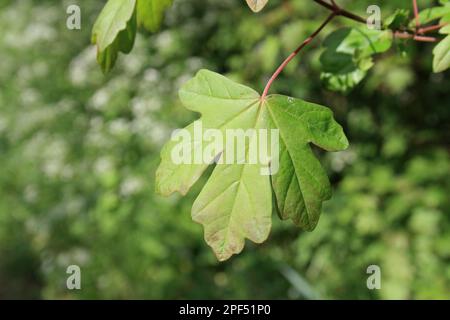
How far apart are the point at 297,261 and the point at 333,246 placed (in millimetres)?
277

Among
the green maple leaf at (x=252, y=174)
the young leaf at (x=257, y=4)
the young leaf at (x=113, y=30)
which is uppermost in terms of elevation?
the young leaf at (x=257, y=4)

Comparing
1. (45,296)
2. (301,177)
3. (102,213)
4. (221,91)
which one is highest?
(221,91)

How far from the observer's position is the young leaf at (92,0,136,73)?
3.87ft

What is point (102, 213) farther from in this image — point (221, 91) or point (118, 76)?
point (221, 91)

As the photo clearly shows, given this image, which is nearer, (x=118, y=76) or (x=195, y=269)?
(x=195, y=269)

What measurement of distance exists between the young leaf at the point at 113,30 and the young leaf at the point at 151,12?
0.05 meters

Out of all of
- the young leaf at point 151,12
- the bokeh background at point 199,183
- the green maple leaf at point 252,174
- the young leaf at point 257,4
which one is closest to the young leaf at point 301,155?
the green maple leaf at point 252,174

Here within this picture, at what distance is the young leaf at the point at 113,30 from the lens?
3.87 feet

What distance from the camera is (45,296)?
341 cm

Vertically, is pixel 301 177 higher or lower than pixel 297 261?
higher

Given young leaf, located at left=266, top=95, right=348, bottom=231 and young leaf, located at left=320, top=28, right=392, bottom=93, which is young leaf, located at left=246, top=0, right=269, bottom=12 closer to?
young leaf, located at left=266, top=95, right=348, bottom=231

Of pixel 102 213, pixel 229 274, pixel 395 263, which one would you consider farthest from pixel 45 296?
pixel 395 263

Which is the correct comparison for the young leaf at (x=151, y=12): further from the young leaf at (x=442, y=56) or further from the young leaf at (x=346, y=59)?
the young leaf at (x=442, y=56)

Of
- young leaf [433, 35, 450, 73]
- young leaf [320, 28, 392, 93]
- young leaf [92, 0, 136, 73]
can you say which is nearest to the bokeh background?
young leaf [320, 28, 392, 93]
